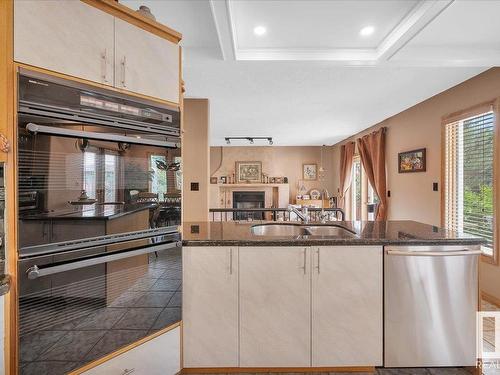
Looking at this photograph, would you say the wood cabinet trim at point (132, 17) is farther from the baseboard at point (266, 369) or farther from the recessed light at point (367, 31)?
the baseboard at point (266, 369)

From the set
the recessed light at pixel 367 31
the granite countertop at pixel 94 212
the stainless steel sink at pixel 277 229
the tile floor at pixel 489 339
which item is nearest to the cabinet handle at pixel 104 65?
the granite countertop at pixel 94 212

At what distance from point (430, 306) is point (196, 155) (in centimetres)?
296

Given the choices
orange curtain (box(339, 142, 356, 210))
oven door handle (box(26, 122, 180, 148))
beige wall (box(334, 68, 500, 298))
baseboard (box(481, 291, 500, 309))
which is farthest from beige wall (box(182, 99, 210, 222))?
orange curtain (box(339, 142, 356, 210))

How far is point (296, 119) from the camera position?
16.6ft

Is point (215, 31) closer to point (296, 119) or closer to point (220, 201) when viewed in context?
point (296, 119)

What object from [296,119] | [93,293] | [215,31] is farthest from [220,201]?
[93,293]

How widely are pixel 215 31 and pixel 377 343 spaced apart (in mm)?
2477

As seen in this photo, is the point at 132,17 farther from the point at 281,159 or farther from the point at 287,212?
the point at 281,159

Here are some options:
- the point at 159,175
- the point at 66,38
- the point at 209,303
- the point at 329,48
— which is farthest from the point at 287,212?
the point at 66,38

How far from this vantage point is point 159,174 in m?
1.64

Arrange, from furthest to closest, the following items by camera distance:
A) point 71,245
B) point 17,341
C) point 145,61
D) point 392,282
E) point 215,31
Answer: point 215,31
point 392,282
point 145,61
point 71,245
point 17,341

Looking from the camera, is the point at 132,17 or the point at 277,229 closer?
the point at 132,17

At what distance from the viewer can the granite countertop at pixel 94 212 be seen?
1271 mm

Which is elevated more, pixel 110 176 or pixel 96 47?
pixel 96 47
